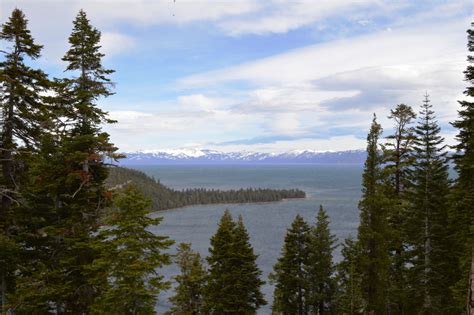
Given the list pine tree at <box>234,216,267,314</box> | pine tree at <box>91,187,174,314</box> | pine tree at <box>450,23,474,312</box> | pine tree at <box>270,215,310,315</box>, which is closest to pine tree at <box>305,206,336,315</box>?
pine tree at <box>270,215,310,315</box>

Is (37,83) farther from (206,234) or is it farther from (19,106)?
(206,234)

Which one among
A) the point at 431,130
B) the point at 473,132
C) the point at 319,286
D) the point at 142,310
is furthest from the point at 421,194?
the point at 142,310

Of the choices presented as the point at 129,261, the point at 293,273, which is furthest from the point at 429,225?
the point at 129,261

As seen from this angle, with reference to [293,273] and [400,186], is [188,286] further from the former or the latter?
[400,186]

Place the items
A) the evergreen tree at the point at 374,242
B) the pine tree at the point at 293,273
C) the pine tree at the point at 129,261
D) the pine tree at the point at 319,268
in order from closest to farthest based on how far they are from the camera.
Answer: the pine tree at the point at 129,261 < the evergreen tree at the point at 374,242 < the pine tree at the point at 293,273 < the pine tree at the point at 319,268

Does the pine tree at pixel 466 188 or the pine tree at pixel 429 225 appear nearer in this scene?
the pine tree at pixel 466 188

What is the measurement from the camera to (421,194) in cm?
2814

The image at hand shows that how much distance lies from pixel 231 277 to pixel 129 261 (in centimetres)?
1617

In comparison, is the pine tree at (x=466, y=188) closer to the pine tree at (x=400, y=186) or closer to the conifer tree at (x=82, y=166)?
the pine tree at (x=400, y=186)

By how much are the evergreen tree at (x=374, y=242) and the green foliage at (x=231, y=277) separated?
10852 mm

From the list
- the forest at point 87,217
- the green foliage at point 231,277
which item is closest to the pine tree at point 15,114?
the forest at point 87,217

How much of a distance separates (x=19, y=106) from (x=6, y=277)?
8383 mm

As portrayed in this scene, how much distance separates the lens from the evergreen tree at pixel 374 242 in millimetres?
23594

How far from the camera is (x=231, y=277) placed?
104ft
